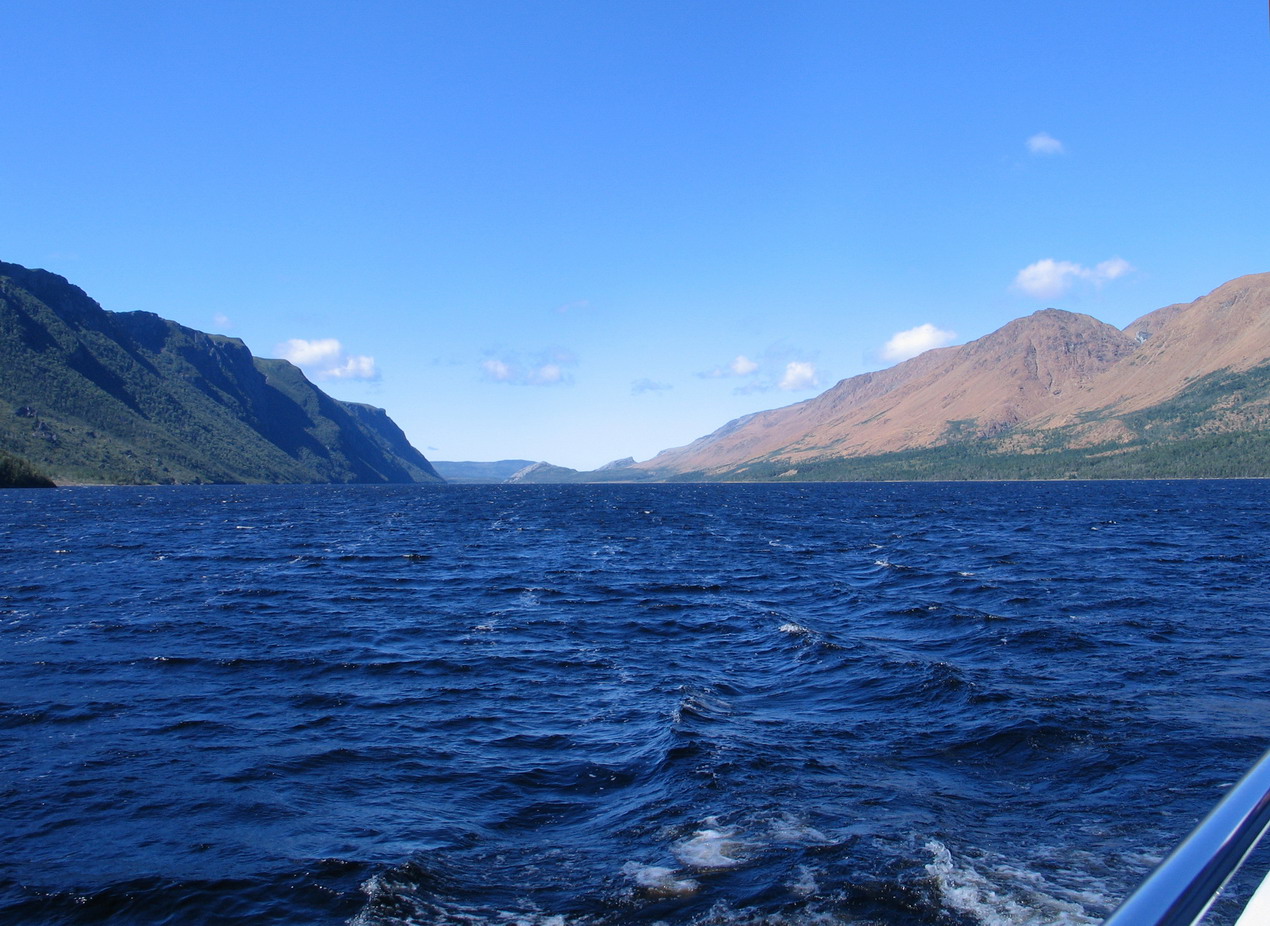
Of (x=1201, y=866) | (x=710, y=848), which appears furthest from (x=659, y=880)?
(x=1201, y=866)

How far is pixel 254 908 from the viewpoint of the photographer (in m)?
12.6

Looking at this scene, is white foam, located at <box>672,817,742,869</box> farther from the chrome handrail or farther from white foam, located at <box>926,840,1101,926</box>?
the chrome handrail

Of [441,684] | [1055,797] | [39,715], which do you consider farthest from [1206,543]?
[39,715]

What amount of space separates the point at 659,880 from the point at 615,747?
656 centimetres

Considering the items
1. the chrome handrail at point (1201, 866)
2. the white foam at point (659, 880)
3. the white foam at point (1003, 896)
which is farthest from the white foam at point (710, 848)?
the chrome handrail at point (1201, 866)

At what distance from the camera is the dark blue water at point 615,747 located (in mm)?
12953

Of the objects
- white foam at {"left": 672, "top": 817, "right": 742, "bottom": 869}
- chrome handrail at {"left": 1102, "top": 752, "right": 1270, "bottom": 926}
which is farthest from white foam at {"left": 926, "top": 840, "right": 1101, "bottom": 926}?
chrome handrail at {"left": 1102, "top": 752, "right": 1270, "bottom": 926}

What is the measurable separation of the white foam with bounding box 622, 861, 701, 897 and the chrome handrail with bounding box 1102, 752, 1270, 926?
430 inches

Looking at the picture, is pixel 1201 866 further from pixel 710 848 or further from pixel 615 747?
pixel 615 747

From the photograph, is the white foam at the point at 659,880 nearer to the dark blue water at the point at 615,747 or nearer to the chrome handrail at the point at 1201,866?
the dark blue water at the point at 615,747

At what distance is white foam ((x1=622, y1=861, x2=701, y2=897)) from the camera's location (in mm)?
12688

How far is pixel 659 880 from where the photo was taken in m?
13.1

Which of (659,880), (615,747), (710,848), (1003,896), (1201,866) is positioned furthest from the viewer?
(615,747)

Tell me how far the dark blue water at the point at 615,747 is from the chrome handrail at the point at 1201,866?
1008 cm
